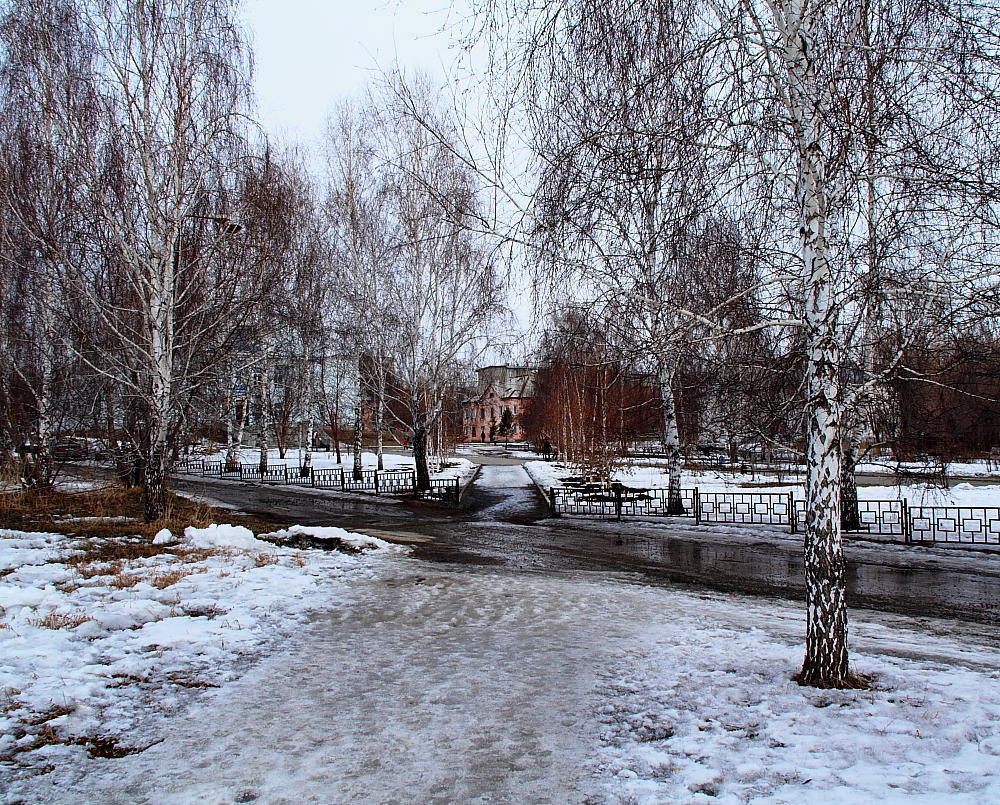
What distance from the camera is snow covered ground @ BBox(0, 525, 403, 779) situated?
405 cm

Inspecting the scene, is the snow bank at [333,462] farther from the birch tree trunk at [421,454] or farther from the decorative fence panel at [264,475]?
the birch tree trunk at [421,454]

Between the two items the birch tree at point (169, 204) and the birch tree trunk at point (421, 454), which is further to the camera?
the birch tree trunk at point (421, 454)

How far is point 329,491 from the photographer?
25234 millimetres

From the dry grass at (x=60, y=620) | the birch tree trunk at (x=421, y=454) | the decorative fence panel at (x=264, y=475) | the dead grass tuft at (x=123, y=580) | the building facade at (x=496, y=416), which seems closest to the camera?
the dry grass at (x=60, y=620)

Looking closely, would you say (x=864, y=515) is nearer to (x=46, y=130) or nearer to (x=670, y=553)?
(x=670, y=553)

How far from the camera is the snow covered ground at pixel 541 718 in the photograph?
11.1 feet

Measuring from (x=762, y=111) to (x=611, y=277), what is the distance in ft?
5.01

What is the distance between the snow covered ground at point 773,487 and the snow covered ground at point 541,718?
1085 centimetres

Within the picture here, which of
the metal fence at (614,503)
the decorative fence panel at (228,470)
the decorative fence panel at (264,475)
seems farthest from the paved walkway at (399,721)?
the decorative fence panel at (228,470)

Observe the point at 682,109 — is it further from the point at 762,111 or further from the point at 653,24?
the point at 762,111

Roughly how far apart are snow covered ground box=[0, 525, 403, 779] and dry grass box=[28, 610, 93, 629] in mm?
13

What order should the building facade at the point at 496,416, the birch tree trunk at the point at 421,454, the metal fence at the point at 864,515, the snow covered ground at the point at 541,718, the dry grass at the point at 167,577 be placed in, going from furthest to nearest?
the building facade at the point at 496,416
the birch tree trunk at the point at 421,454
the metal fence at the point at 864,515
the dry grass at the point at 167,577
the snow covered ground at the point at 541,718

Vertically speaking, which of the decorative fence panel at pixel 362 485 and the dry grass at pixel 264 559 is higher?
the dry grass at pixel 264 559

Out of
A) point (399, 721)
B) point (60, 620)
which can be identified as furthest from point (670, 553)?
point (60, 620)
